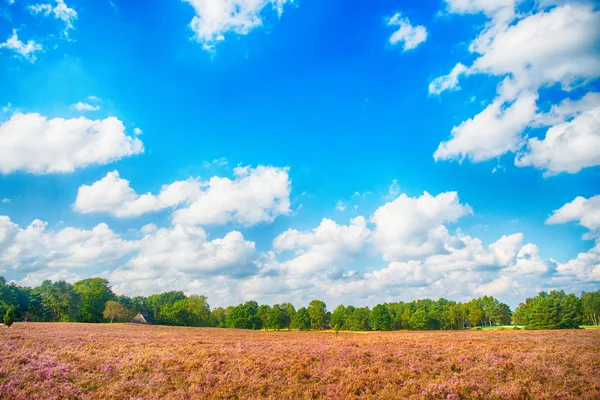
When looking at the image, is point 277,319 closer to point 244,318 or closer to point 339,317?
point 244,318

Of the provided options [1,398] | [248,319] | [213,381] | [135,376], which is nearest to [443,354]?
[213,381]

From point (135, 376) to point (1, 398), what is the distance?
5.61m

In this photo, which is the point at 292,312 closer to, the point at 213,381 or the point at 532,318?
the point at 532,318

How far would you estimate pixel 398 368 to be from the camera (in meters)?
20.0

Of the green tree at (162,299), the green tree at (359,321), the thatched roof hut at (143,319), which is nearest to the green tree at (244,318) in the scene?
the thatched roof hut at (143,319)

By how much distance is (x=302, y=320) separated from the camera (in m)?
127

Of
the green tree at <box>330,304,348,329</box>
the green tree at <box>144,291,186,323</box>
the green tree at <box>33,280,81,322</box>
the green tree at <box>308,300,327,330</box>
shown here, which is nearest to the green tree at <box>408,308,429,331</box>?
the green tree at <box>330,304,348,329</box>

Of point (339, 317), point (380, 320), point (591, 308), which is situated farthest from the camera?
point (339, 317)

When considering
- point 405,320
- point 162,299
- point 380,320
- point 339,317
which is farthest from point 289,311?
point 162,299

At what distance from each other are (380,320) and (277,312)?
40.0 m

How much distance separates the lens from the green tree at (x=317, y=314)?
12950 cm

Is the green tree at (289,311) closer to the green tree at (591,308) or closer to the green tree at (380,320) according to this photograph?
the green tree at (380,320)

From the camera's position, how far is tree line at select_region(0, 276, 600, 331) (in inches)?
3610

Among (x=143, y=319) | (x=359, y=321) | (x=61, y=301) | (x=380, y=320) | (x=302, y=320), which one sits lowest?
(x=359, y=321)
